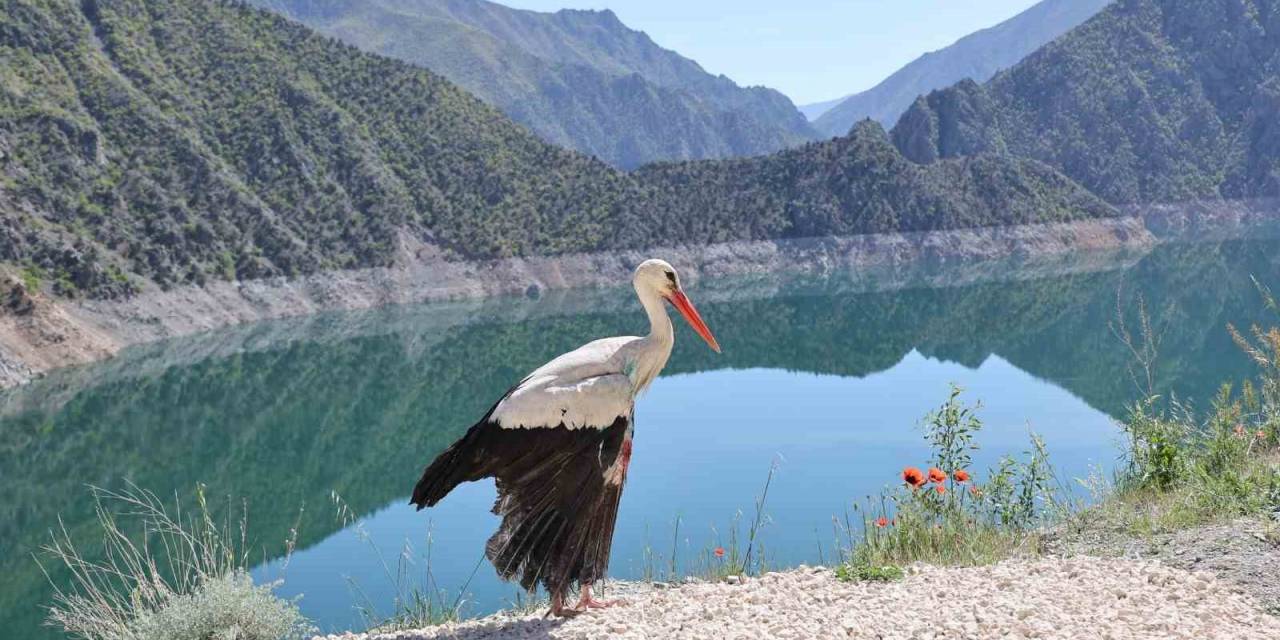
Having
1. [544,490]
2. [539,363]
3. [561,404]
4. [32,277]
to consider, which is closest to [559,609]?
[544,490]

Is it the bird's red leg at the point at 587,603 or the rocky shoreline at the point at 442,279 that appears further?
the rocky shoreline at the point at 442,279

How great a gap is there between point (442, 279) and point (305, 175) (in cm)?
1330

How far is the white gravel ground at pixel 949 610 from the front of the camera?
5434 mm

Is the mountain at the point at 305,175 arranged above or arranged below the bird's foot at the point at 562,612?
above

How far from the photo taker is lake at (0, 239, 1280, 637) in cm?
1909

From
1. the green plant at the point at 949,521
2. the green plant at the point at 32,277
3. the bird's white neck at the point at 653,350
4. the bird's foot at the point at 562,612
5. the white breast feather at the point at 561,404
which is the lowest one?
the bird's foot at the point at 562,612

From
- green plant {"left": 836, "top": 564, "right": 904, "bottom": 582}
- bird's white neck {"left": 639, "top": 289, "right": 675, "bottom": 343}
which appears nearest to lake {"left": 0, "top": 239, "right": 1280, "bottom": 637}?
green plant {"left": 836, "top": 564, "right": 904, "bottom": 582}

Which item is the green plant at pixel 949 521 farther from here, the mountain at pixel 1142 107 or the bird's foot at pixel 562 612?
the mountain at pixel 1142 107

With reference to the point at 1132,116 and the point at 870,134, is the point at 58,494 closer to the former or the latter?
the point at 870,134

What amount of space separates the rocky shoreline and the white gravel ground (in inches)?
1738

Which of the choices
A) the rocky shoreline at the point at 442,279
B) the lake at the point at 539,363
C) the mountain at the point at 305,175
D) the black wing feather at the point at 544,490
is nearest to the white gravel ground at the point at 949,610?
the black wing feather at the point at 544,490

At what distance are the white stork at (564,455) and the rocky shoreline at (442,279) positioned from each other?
43.6 meters

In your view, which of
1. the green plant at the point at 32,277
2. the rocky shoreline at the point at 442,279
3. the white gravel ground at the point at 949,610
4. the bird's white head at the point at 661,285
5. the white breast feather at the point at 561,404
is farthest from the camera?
the green plant at the point at 32,277

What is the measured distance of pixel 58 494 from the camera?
28.3 metres
